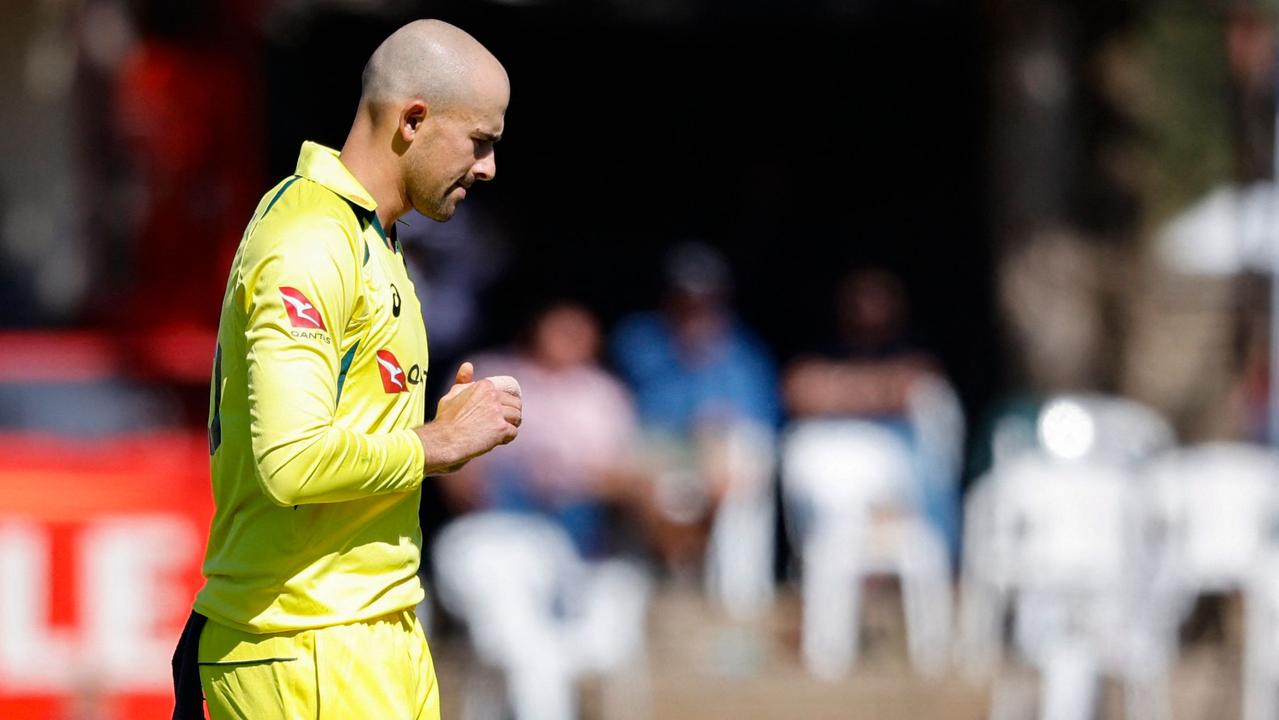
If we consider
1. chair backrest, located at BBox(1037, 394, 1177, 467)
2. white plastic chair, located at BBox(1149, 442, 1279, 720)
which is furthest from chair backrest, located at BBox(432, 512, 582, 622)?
white plastic chair, located at BBox(1149, 442, 1279, 720)

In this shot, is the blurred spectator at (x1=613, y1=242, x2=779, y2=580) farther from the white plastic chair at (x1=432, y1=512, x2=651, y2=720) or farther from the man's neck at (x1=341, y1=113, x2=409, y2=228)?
the man's neck at (x1=341, y1=113, x2=409, y2=228)

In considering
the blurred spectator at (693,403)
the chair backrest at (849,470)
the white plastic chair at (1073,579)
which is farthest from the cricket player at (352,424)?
the chair backrest at (849,470)

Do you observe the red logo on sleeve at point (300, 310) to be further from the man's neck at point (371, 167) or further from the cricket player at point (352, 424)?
the man's neck at point (371, 167)

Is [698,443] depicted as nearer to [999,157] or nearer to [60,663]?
[999,157]

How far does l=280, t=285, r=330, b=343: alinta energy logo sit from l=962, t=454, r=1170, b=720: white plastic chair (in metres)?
5.00

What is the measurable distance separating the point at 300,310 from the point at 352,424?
0.77 feet

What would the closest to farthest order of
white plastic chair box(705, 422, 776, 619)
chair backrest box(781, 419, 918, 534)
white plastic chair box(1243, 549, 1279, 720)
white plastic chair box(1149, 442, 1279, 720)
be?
1. white plastic chair box(1243, 549, 1279, 720)
2. white plastic chair box(1149, 442, 1279, 720)
3. chair backrest box(781, 419, 918, 534)
4. white plastic chair box(705, 422, 776, 619)

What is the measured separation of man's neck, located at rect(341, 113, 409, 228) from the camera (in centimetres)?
278

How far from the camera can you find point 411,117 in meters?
2.74

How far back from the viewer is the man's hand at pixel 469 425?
8.86 feet

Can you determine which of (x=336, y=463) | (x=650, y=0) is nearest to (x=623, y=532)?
(x=650, y=0)

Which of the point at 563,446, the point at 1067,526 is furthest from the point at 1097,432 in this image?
the point at 563,446

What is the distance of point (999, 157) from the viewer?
850 cm

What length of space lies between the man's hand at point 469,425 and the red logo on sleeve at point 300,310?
0.27 metres
